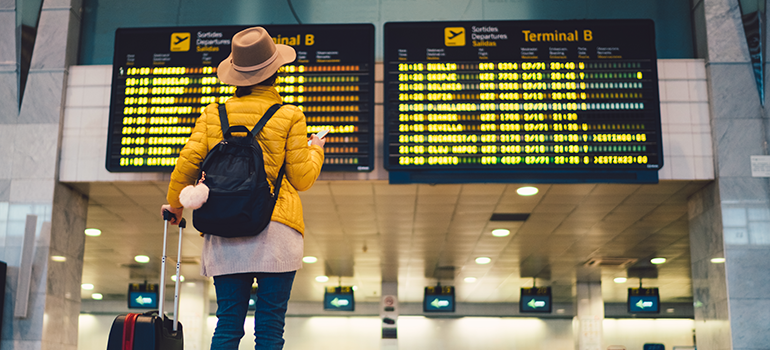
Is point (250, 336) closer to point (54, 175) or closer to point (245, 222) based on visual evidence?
point (54, 175)

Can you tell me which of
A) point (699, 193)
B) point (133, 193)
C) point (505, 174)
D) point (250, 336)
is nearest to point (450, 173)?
point (505, 174)

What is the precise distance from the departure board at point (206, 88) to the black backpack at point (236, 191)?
366cm

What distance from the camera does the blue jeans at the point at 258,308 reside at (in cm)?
276

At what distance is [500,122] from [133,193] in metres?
4.06

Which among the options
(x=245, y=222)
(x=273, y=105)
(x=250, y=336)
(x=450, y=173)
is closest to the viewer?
(x=245, y=222)

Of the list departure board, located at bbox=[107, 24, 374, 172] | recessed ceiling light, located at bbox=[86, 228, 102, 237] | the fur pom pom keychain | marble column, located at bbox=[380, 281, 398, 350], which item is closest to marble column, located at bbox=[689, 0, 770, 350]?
departure board, located at bbox=[107, 24, 374, 172]

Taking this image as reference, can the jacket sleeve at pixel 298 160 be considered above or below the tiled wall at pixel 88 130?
below

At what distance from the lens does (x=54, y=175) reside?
716 cm

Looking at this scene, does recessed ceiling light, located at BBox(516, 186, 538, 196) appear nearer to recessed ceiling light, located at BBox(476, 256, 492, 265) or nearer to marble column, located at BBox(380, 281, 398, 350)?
recessed ceiling light, located at BBox(476, 256, 492, 265)

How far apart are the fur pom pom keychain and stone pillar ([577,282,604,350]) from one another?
1346cm

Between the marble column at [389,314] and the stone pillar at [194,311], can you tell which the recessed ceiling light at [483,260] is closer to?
the marble column at [389,314]

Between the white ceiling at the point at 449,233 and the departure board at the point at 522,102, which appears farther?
the white ceiling at the point at 449,233

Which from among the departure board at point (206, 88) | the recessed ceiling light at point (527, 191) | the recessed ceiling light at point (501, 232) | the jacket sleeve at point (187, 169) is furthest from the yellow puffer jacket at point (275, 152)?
the recessed ceiling light at point (501, 232)

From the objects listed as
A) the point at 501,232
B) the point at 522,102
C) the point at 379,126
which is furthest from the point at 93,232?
the point at 522,102
